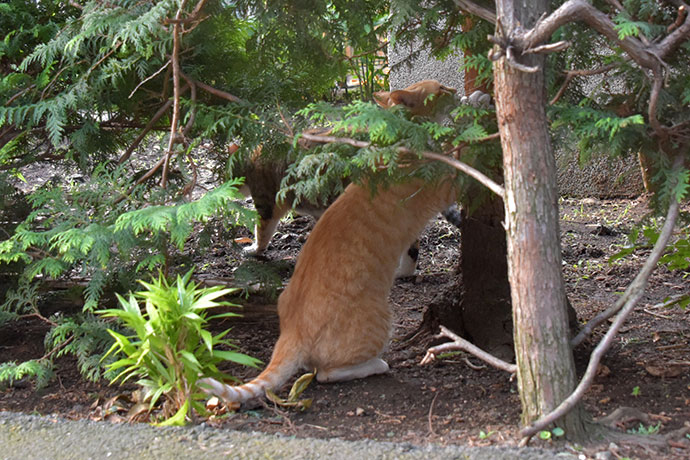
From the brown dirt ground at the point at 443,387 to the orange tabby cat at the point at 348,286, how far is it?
0.61ft

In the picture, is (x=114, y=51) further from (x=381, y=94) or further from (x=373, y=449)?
(x=373, y=449)

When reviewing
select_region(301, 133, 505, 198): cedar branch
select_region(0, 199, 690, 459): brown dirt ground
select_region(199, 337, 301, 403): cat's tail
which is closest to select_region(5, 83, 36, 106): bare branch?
select_region(0, 199, 690, 459): brown dirt ground

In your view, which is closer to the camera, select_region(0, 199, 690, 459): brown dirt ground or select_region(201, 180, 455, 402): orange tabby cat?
select_region(0, 199, 690, 459): brown dirt ground

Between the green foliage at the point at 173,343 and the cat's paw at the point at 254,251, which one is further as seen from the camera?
the cat's paw at the point at 254,251

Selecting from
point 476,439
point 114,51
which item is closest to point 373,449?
point 476,439

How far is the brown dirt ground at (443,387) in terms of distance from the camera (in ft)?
11.0

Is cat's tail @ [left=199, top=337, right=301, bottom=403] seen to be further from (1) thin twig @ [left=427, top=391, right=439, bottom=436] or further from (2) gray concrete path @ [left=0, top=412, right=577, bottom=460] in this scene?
(1) thin twig @ [left=427, top=391, right=439, bottom=436]

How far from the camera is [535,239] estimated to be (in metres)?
2.81

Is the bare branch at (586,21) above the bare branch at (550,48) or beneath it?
above

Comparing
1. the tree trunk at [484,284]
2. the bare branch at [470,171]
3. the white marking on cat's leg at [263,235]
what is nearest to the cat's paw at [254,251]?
the white marking on cat's leg at [263,235]

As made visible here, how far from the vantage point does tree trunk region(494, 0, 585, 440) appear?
9.22ft

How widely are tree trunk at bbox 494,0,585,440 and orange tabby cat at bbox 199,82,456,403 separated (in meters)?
1.06

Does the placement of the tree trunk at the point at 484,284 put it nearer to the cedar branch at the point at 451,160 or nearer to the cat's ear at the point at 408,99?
the cat's ear at the point at 408,99

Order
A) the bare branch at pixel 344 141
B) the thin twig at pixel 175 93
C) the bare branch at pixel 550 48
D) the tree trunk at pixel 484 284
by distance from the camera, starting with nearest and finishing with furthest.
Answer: the bare branch at pixel 550 48 < the bare branch at pixel 344 141 < the thin twig at pixel 175 93 < the tree trunk at pixel 484 284
